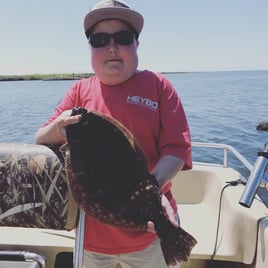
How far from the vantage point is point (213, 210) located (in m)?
4.11

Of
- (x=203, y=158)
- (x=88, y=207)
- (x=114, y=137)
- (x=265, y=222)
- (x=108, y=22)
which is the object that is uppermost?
(x=108, y=22)

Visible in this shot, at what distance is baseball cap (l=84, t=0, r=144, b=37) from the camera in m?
1.81

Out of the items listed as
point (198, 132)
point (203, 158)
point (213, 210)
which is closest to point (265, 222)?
point (213, 210)

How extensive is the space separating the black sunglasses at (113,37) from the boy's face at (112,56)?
2cm

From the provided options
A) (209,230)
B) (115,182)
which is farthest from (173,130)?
(209,230)

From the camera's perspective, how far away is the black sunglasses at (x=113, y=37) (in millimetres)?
1821

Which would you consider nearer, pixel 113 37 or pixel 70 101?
pixel 113 37

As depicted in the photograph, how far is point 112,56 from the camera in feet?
6.06

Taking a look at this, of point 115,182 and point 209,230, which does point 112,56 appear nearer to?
point 115,182

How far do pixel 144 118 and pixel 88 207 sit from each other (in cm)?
55


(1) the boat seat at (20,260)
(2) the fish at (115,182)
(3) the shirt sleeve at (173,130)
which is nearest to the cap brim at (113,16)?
(3) the shirt sleeve at (173,130)

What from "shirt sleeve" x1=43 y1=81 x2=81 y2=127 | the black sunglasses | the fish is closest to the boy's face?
the black sunglasses

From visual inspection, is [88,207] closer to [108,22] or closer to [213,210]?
[108,22]

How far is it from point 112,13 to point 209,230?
2.68 meters
